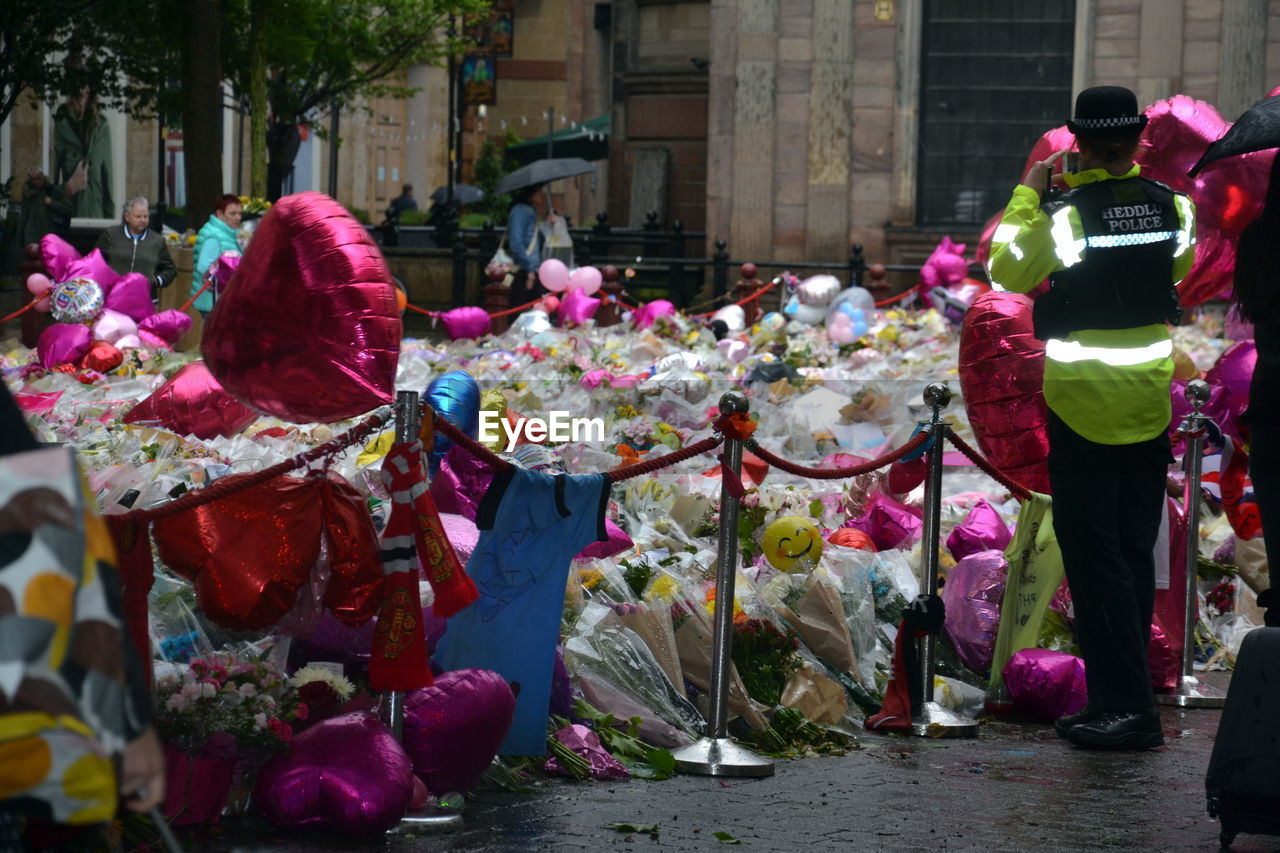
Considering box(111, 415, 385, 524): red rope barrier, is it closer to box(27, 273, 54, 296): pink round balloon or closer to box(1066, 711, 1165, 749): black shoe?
box(1066, 711, 1165, 749): black shoe

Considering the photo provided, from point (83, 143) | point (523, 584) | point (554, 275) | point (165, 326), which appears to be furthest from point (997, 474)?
point (83, 143)

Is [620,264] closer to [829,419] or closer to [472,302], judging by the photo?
[472,302]

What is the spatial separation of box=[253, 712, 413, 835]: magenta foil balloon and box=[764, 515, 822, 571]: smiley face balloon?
2635 mm

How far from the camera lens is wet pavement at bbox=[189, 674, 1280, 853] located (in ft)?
14.9

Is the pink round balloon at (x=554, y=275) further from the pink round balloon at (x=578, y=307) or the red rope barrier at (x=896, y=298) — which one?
the red rope barrier at (x=896, y=298)

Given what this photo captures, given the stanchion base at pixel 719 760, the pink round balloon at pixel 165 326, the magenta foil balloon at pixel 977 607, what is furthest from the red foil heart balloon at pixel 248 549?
the pink round balloon at pixel 165 326

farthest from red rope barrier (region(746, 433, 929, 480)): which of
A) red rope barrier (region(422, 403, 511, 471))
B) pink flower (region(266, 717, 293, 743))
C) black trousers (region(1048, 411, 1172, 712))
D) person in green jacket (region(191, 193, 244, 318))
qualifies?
person in green jacket (region(191, 193, 244, 318))

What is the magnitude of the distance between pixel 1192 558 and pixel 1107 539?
5.22 ft

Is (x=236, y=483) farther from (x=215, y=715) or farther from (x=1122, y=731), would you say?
(x=1122, y=731)

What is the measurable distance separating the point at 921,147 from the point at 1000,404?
13366 mm

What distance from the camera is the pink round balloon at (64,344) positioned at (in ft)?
42.4

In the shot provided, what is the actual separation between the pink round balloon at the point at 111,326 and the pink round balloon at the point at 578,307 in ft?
13.7

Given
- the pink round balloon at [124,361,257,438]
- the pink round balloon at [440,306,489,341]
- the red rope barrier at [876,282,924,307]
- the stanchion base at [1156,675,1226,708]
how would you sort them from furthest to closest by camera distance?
the red rope barrier at [876,282,924,307]
the pink round balloon at [440,306,489,341]
the pink round balloon at [124,361,257,438]
the stanchion base at [1156,675,1226,708]

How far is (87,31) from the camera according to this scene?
2750 cm
